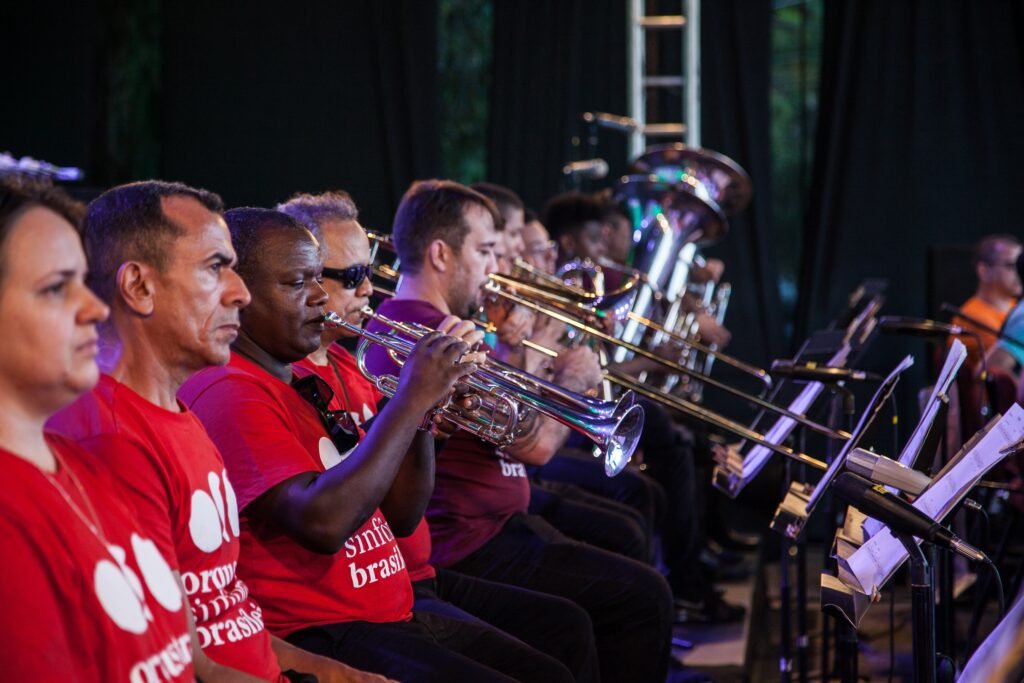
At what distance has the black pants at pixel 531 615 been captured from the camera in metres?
3.03

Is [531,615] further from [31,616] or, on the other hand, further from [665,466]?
[665,466]

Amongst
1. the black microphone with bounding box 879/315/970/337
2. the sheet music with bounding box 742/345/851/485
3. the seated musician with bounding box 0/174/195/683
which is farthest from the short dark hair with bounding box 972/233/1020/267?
the seated musician with bounding box 0/174/195/683

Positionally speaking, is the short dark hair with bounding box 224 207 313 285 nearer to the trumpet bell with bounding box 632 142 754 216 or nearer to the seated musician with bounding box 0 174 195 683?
the seated musician with bounding box 0 174 195 683

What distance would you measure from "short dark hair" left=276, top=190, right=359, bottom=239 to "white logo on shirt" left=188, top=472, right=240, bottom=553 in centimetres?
110

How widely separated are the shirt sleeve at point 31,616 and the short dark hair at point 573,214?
196 inches

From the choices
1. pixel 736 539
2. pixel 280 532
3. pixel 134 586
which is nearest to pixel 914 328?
pixel 280 532

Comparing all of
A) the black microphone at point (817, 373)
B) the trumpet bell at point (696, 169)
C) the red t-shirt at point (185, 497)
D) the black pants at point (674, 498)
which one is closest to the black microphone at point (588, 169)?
the trumpet bell at point (696, 169)

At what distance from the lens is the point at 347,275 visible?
3.01m

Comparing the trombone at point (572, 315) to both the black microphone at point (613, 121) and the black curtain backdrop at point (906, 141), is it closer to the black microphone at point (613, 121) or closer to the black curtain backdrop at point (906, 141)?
the black microphone at point (613, 121)

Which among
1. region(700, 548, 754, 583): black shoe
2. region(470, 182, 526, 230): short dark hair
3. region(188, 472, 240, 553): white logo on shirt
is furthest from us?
region(700, 548, 754, 583): black shoe

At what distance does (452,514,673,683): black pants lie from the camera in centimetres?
341

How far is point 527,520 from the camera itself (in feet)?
11.6

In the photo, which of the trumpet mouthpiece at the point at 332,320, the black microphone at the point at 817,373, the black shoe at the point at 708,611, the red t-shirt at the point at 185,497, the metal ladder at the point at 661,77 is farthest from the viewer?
the metal ladder at the point at 661,77

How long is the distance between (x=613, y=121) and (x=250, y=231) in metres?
4.90
